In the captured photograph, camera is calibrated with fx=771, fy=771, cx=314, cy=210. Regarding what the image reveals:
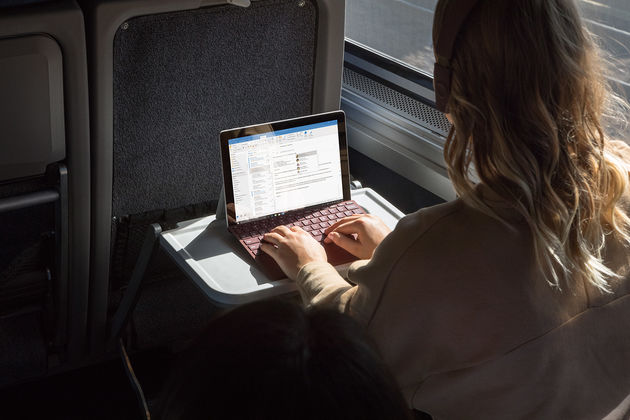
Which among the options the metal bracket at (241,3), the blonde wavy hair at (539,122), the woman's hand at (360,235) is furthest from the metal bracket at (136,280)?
the blonde wavy hair at (539,122)

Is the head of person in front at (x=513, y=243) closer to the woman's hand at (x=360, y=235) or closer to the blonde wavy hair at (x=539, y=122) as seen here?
the blonde wavy hair at (x=539, y=122)

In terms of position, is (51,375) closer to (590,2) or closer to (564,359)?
(564,359)

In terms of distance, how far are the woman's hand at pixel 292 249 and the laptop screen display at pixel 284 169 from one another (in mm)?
93

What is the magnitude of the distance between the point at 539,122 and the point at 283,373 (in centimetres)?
69

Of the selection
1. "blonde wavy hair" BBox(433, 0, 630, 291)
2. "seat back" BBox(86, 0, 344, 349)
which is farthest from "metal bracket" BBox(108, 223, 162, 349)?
"blonde wavy hair" BBox(433, 0, 630, 291)

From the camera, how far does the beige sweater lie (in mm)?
1076

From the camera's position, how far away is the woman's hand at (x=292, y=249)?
146cm

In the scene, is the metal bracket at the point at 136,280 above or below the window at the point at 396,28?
below

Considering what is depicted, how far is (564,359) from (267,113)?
92 centimetres

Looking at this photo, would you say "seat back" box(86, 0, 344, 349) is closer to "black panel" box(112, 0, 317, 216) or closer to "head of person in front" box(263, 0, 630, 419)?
"black panel" box(112, 0, 317, 216)

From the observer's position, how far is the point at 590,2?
1.78 m

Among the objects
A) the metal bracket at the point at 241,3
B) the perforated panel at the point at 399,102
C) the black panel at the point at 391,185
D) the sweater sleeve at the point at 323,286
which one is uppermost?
the metal bracket at the point at 241,3

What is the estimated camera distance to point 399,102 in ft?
7.74

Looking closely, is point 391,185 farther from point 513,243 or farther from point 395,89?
point 513,243
